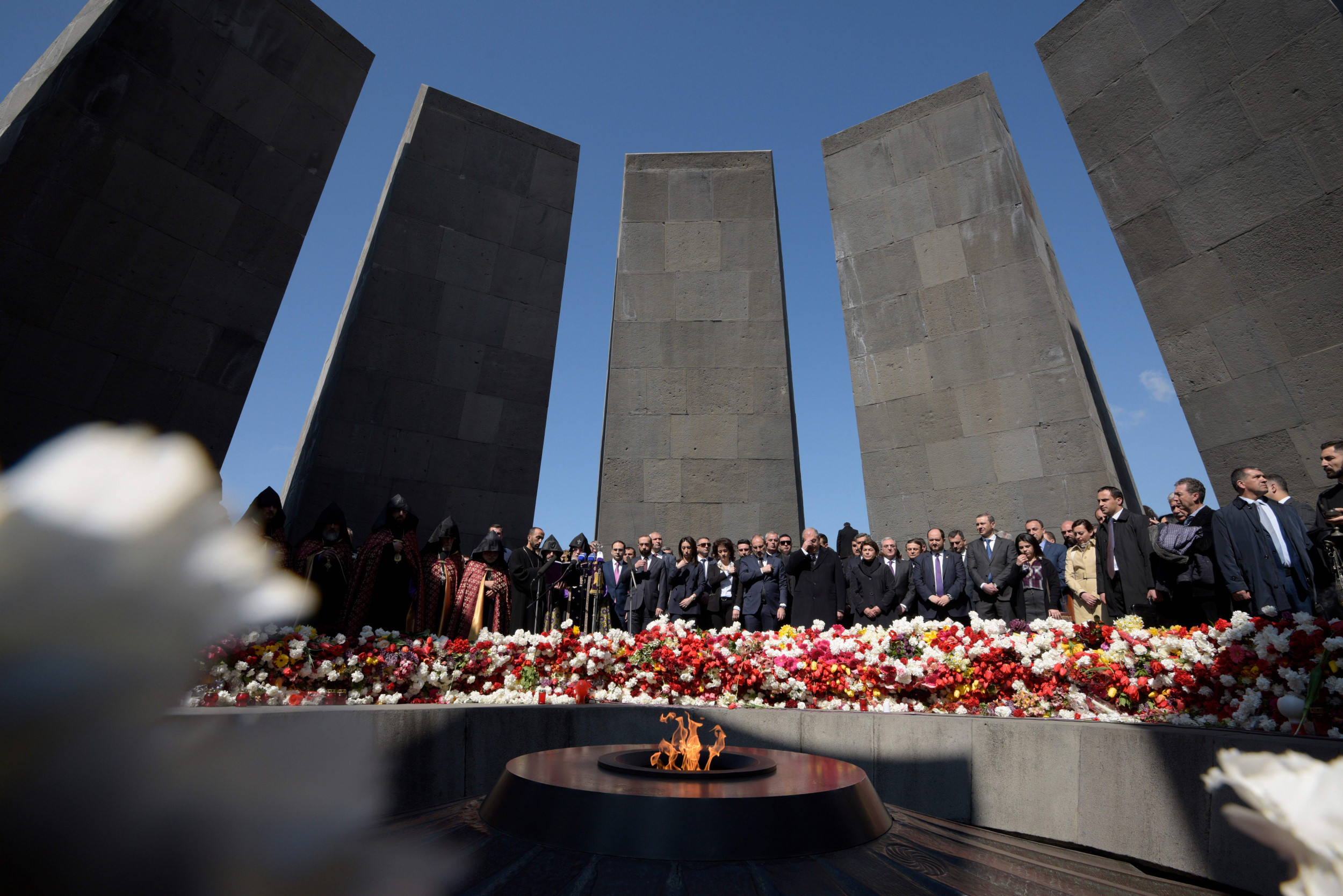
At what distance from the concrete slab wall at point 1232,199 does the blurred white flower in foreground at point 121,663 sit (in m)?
9.77

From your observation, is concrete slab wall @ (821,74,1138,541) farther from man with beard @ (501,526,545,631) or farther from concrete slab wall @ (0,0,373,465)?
concrete slab wall @ (0,0,373,465)

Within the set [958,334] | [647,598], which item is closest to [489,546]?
[647,598]

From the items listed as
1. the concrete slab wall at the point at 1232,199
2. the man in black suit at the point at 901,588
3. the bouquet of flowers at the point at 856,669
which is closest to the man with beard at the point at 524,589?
the bouquet of flowers at the point at 856,669

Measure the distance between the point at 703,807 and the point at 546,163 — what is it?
12432 millimetres

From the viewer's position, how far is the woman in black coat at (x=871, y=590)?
301 inches

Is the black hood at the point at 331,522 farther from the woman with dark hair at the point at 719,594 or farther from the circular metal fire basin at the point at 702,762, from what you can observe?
the circular metal fire basin at the point at 702,762

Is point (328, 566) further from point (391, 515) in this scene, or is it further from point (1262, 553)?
point (1262, 553)

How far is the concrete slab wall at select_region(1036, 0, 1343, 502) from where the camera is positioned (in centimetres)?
781

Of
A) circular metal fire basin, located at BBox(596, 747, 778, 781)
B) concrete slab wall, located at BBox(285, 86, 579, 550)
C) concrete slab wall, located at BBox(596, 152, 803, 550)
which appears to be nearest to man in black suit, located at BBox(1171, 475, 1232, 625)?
circular metal fire basin, located at BBox(596, 747, 778, 781)

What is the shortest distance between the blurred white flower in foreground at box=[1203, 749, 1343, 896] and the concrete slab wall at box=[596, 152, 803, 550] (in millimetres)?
10970

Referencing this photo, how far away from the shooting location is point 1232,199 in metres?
8.58

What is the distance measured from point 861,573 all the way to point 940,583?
84cm

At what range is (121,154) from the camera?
7.60 m

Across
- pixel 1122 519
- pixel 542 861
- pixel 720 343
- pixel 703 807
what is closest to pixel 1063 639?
pixel 1122 519
